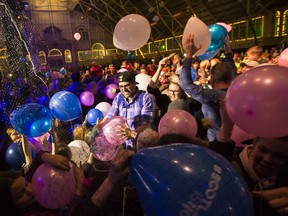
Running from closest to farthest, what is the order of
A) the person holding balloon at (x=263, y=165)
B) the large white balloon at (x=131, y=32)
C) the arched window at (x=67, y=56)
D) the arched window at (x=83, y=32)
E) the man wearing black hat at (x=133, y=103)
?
the person holding balloon at (x=263, y=165) → the man wearing black hat at (x=133, y=103) → the large white balloon at (x=131, y=32) → the arched window at (x=83, y=32) → the arched window at (x=67, y=56)

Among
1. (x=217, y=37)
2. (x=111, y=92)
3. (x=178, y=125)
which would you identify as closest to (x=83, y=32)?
(x=111, y=92)

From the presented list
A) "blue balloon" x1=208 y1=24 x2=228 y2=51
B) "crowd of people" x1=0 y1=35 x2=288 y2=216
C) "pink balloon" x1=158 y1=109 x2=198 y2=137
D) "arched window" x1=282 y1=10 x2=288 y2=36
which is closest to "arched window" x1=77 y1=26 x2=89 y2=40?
"arched window" x1=282 y1=10 x2=288 y2=36

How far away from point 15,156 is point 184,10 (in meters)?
14.7

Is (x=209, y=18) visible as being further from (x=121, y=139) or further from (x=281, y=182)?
(x=281, y=182)

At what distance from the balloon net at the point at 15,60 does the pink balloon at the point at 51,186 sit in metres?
2.97

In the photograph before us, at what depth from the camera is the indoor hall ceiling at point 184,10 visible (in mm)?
10812

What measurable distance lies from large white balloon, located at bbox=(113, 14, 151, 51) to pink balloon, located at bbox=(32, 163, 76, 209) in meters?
2.26

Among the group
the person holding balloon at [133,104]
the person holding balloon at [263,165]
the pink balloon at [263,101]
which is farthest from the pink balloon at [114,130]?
the pink balloon at [263,101]

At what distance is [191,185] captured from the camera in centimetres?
93

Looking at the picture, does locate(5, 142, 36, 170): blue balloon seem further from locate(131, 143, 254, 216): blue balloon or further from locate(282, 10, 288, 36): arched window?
locate(282, 10, 288, 36): arched window

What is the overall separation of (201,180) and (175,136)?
0.61 meters

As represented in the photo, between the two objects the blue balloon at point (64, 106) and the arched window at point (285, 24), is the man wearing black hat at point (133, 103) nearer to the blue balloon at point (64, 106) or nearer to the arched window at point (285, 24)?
the blue balloon at point (64, 106)

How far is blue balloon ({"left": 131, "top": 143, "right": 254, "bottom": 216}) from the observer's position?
91 centimetres

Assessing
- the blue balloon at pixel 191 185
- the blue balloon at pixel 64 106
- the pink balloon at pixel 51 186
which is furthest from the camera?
the blue balloon at pixel 64 106
